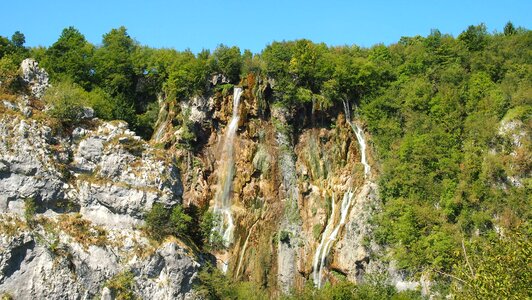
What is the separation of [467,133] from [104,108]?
79.0 ft

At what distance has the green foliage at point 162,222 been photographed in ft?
121

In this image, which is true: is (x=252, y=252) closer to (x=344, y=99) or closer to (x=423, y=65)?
(x=344, y=99)

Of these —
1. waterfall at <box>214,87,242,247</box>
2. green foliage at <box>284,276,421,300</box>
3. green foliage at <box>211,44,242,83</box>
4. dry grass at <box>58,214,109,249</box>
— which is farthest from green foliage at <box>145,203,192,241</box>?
green foliage at <box>211,44,242,83</box>

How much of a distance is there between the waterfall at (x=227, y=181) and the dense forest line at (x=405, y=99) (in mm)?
2497

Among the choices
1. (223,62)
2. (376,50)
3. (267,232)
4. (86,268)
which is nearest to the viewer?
(86,268)

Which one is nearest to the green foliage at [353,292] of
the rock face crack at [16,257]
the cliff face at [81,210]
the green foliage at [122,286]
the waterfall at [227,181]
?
the waterfall at [227,181]

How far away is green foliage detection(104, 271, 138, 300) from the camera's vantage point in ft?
113

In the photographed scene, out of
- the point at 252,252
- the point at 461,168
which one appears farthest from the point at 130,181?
the point at 461,168

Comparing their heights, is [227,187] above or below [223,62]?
below

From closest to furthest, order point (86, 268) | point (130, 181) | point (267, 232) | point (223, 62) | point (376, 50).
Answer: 1. point (86, 268)
2. point (130, 181)
3. point (267, 232)
4. point (223, 62)
5. point (376, 50)

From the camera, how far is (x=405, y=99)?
1775 inches

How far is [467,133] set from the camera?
41.1 meters

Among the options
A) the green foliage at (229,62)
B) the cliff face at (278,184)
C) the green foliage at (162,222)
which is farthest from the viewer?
the green foliage at (229,62)

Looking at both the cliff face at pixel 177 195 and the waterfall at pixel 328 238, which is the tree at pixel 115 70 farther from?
the waterfall at pixel 328 238
